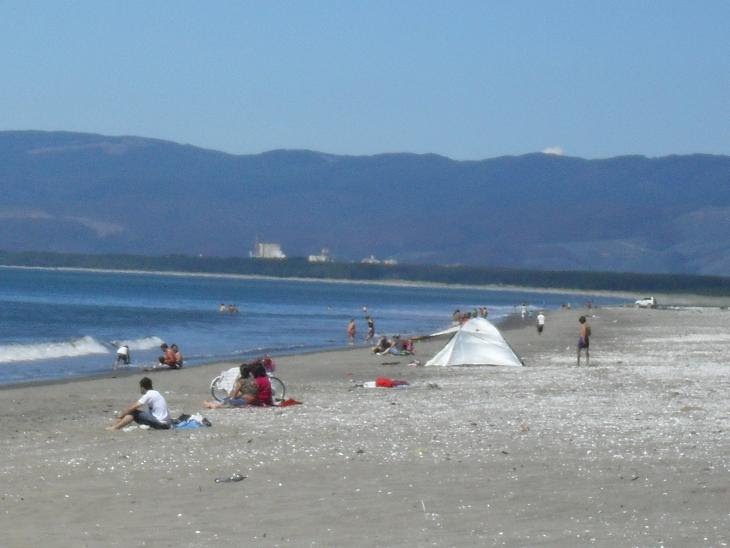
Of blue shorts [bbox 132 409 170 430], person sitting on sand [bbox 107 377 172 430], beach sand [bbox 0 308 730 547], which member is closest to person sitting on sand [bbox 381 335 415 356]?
beach sand [bbox 0 308 730 547]

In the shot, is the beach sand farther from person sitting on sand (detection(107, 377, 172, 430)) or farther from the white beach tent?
the white beach tent

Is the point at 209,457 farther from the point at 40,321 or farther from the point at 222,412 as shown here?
the point at 40,321

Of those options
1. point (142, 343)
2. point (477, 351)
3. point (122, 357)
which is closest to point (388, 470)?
point (477, 351)

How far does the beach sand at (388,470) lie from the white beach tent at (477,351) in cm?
558

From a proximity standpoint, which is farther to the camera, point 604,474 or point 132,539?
point 604,474

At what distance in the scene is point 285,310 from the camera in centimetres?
7981

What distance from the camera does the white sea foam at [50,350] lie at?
113 ft

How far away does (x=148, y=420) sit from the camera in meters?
15.8

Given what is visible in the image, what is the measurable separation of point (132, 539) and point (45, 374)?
1976 cm

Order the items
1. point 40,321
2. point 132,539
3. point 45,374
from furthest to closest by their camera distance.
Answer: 1. point 40,321
2. point 45,374
3. point 132,539

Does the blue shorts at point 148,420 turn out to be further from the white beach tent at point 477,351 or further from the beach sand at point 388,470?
the white beach tent at point 477,351

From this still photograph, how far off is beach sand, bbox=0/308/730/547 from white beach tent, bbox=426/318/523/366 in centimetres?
558

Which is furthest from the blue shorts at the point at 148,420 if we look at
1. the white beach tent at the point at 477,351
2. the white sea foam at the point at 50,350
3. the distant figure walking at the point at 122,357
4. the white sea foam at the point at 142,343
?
the white sea foam at the point at 142,343

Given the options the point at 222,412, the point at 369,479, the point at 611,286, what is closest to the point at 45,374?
the point at 222,412
